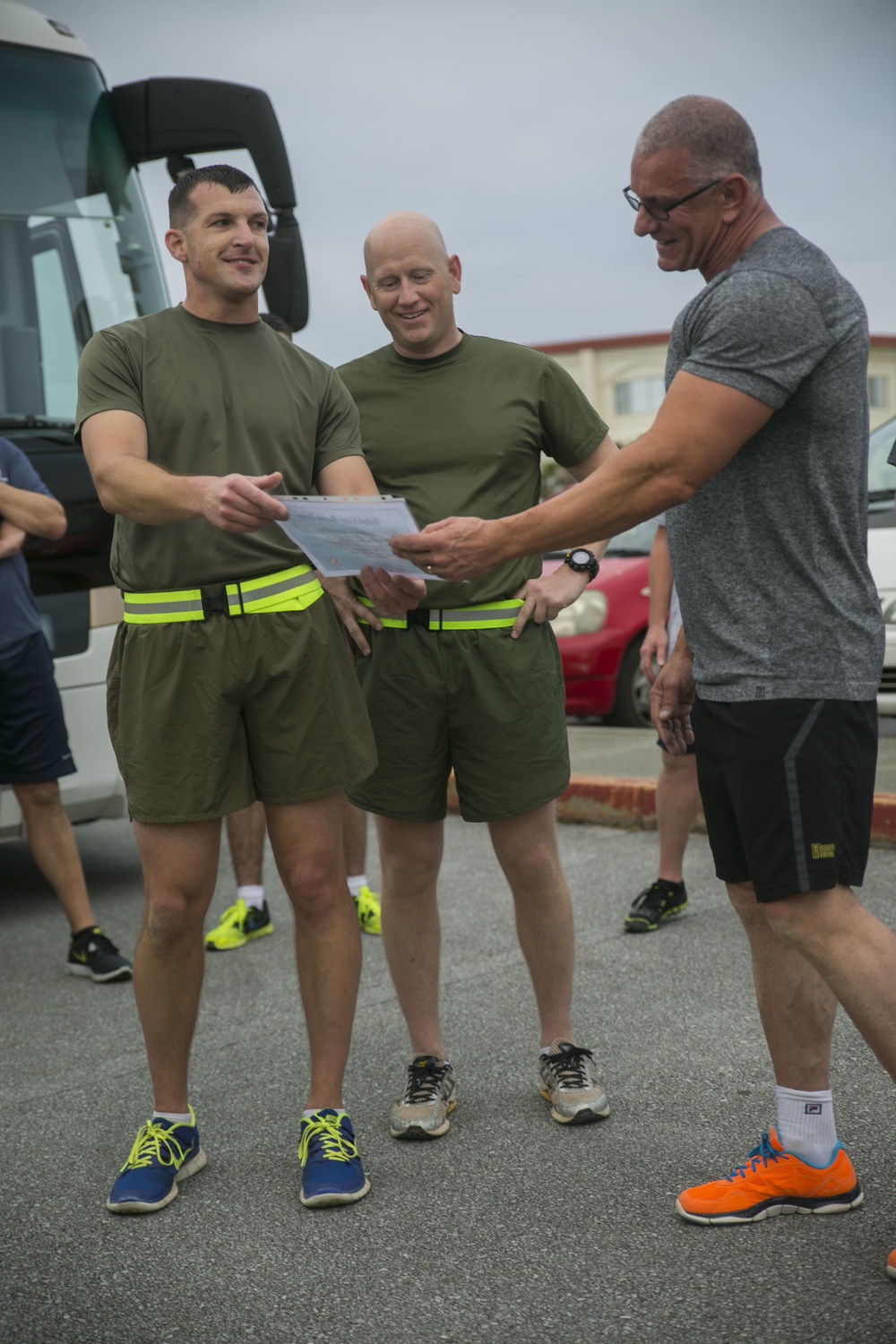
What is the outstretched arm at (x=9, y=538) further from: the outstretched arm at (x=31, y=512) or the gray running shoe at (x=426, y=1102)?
the gray running shoe at (x=426, y=1102)

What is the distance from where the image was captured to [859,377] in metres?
2.43

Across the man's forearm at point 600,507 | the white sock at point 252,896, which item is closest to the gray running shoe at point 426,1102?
the man's forearm at point 600,507

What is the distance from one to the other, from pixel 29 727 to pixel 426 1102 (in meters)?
2.37

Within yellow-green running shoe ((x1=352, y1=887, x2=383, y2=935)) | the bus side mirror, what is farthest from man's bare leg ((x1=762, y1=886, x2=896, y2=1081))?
the bus side mirror

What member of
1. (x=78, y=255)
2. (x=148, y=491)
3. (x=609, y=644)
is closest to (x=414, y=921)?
(x=148, y=491)

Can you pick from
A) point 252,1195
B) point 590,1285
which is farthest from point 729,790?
point 252,1195

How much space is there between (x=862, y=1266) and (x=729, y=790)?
3.07 feet

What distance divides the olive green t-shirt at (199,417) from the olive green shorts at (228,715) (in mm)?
135

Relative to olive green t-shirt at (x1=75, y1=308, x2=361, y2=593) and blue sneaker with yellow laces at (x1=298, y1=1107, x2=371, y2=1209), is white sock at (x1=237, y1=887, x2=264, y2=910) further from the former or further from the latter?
olive green t-shirt at (x1=75, y1=308, x2=361, y2=593)

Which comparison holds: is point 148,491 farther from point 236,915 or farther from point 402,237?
point 236,915

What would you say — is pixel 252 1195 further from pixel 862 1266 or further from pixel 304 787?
pixel 862 1266

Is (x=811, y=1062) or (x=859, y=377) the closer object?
(x=859, y=377)

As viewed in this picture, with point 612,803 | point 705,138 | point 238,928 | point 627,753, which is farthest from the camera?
point 627,753

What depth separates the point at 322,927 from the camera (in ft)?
10.3
